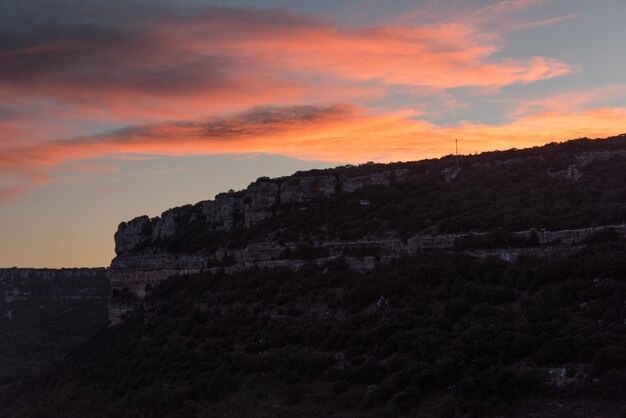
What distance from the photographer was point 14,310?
133000 millimetres

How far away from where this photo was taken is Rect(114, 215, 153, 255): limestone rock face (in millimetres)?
91938

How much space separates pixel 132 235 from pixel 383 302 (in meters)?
49.8

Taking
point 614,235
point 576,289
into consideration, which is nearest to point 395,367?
point 576,289

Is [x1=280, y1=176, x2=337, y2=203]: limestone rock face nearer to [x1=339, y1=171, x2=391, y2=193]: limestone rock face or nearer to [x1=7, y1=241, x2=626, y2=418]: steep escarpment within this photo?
[x1=339, y1=171, x2=391, y2=193]: limestone rock face

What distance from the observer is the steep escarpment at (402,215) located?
168 feet

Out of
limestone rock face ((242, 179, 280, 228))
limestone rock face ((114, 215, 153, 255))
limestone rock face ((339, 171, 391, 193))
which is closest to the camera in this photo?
limestone rock face ((339, 171, 391, 193))

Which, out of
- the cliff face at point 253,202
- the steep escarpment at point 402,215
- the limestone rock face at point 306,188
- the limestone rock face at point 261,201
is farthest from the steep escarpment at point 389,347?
the cliff face at point 253,202

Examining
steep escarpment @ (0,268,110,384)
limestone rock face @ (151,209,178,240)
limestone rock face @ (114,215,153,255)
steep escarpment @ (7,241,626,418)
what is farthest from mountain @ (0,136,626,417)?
steep escarpment @ (0,268,110,384)

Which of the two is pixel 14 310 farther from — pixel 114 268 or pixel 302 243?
pixel 302 243

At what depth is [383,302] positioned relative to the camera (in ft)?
157

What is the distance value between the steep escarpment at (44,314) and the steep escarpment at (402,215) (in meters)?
21.1

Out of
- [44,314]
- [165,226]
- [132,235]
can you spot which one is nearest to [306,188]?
[165,226]

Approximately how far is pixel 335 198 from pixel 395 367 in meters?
34.2

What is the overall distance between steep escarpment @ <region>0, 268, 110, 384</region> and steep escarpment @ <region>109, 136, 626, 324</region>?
2109 cm
